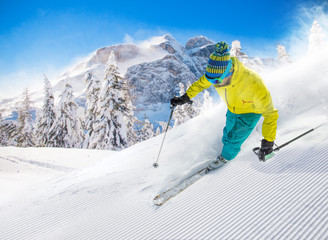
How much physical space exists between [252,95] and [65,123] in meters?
21.9

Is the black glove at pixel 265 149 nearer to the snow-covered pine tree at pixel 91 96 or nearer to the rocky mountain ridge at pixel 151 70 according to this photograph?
the snow-covered pine tree at pixel 91 96

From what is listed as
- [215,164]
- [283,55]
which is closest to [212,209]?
[215,164]

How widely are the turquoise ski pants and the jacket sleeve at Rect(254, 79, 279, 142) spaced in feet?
1.61

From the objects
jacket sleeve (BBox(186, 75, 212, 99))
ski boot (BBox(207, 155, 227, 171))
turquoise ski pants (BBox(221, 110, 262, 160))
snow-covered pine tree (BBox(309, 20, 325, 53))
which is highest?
snow-covered pine tree (BBox(309, 20, 325, 53))

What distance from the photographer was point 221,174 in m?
3.49

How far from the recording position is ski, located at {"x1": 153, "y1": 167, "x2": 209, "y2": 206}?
→ 9.94ft

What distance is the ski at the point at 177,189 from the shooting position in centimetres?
303

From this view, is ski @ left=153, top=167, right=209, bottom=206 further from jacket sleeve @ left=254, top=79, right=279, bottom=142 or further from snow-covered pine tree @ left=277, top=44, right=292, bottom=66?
snow-covered pine tree @ left=277, top=44, right=292, bottom=66

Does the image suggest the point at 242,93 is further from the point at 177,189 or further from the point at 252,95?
the point at 177,189

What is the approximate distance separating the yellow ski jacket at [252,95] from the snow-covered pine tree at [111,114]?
1399 cm

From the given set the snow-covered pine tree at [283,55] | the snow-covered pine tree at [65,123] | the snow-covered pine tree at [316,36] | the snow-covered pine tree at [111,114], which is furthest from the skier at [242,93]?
the snow-covered pine tree at [283,55]

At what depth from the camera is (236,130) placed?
366 cm

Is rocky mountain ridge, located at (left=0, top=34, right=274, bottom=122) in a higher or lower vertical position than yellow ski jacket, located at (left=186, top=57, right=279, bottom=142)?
higher

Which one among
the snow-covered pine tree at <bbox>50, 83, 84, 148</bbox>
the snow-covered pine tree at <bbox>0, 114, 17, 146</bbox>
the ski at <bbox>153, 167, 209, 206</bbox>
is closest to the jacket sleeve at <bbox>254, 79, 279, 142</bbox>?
the ski at <bbox>153, 167, 209, 206</bbox>
